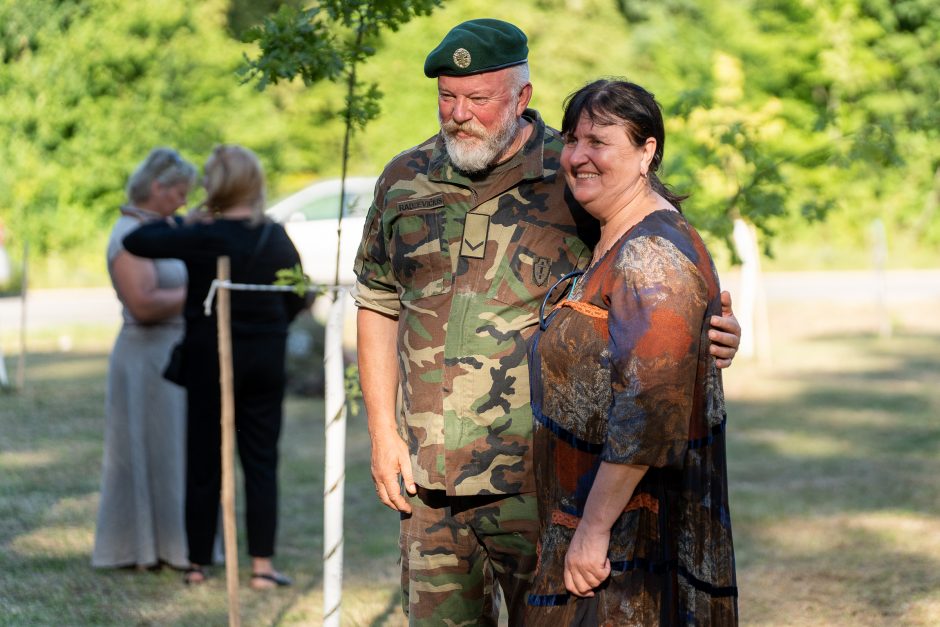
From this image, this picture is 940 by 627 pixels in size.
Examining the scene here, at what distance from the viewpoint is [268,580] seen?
5875 millimetres

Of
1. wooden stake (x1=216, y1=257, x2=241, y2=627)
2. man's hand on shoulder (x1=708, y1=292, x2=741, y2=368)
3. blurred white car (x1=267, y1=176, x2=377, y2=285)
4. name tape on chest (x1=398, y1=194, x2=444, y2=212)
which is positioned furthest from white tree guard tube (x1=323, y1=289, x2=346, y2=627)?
blurred white car (x1=267, y1=176, x2=377, y2=285)

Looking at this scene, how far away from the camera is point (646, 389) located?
255 centimetres

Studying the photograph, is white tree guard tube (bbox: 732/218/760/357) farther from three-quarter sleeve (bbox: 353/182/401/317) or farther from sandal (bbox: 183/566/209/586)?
three-quarter sleeve (bbox: 353/182/401/317)

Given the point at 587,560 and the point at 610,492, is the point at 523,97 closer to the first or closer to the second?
the point at 610,492

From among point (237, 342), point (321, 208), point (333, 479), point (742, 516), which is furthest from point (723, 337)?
point (321, 208)

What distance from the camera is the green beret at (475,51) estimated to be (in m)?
3.07

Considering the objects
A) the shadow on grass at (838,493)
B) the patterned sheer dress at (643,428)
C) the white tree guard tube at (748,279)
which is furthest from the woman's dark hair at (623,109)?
the white tree guard tube at (748,279)

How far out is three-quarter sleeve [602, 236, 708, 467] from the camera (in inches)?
100

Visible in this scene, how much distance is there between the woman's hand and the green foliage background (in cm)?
1894

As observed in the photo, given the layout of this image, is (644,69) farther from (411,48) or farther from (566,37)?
(411,48)

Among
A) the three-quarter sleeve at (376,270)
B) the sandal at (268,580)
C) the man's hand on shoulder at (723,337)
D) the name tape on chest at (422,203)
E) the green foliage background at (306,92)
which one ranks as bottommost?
the sandal at (268,580)

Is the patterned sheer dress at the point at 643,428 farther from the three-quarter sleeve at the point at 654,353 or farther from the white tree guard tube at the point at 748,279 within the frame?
the white tree guard tube at the point at 748,279

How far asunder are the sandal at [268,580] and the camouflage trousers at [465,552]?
271 centimetres

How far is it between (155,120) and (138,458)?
21.7 m
